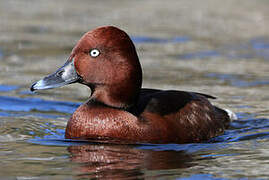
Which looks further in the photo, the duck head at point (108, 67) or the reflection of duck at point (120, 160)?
the duck head at point (108, 67)

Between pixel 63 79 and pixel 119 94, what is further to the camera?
pixel 63 79

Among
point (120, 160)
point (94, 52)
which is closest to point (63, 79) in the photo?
point (94, 52)

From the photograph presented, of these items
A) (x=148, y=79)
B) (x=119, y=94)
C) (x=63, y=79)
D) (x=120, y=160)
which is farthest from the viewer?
(x=148, y=79)

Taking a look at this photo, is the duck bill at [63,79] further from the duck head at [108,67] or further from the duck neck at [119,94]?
the duck neck at [119,94]

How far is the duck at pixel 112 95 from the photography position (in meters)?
5.71

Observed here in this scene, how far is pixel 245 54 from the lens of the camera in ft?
36.9

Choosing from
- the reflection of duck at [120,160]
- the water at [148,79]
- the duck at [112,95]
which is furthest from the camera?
the duck at [112,95]

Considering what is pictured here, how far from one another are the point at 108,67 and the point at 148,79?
3.65 metres

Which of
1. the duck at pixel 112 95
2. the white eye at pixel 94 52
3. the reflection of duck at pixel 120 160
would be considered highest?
the white eye at pixel 94 52

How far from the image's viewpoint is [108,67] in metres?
5.82

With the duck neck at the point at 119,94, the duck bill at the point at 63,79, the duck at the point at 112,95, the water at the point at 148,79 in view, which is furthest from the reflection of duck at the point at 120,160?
the duck bill at the point at 63,79

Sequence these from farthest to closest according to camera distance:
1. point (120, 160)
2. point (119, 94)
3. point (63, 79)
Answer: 1. point (63, 79)
2. point (119, 94)
3. point (120, 160)

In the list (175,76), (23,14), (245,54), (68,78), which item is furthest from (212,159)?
(23,14)

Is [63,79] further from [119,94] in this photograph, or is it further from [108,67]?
[119,94]
